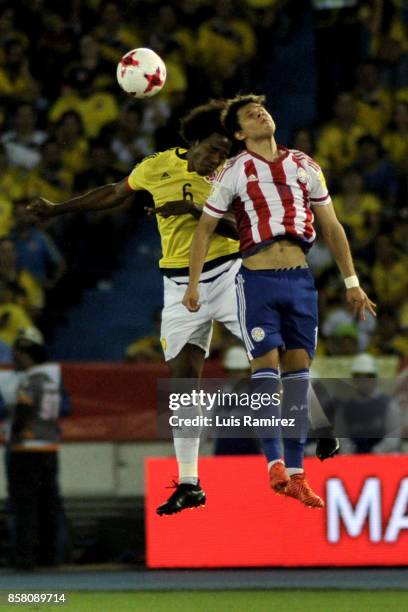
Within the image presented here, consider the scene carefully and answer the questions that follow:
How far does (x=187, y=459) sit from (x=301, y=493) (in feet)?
3.46

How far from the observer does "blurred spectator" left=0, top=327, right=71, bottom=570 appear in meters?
14.0

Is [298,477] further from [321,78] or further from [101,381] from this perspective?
[321,78]

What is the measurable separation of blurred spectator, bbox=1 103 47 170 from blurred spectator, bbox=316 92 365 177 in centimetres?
298

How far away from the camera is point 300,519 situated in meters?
14.1

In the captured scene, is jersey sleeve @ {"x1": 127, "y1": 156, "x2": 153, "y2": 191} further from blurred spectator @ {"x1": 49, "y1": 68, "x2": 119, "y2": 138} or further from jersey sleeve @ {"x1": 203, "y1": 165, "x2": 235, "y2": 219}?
blurred spectator @ {"x1": 49, "y1": 68, "x2": 119, "y2": 138}

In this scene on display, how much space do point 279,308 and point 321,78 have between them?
912cm

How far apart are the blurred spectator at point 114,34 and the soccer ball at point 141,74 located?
795 cm

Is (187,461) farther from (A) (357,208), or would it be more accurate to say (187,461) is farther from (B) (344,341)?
(A) (357,208)

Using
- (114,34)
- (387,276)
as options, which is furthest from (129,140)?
(387,276)

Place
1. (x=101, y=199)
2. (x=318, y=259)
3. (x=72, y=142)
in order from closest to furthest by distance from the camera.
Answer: (x=101, y=199), (x=318, y=259), (x=72, y=142)

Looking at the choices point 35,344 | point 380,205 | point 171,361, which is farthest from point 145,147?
point 171,361

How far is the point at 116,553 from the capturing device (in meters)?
14.7

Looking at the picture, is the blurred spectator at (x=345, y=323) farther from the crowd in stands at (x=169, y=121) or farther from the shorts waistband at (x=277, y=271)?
the shorts waistband at (x=277, y=271)

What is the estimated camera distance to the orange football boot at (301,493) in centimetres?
928
